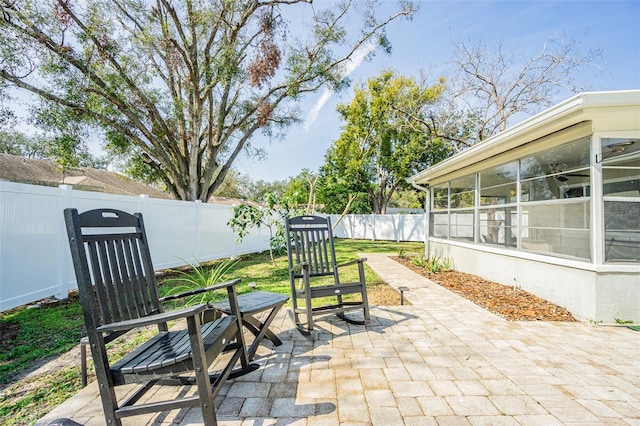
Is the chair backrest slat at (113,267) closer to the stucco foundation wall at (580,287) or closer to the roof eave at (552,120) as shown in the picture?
the roof eave at (552,120)

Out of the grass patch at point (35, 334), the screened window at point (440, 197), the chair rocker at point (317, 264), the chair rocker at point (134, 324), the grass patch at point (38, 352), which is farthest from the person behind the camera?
the screened window at point (440, 197)

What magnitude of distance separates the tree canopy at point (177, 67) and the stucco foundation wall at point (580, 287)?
841cm

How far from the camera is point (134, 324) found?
1.55 metres

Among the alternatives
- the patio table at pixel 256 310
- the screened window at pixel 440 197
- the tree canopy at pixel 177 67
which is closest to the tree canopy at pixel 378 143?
the tree canopy at pixel 177 67

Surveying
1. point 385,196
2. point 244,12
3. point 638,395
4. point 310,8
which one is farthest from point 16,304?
point 385,196

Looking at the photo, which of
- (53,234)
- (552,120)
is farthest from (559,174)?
(53,234)

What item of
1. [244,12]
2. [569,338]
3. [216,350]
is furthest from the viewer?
[244,12]

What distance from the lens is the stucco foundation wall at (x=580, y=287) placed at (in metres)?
3.56

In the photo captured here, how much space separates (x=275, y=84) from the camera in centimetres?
1070

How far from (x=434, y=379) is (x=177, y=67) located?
10.5 meters

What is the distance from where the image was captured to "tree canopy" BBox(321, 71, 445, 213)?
16.3 m

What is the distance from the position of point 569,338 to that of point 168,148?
35.1ft

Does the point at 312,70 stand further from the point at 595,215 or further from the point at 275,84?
the point at 595,215

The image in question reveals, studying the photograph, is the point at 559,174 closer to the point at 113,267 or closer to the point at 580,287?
the point at 580,287
